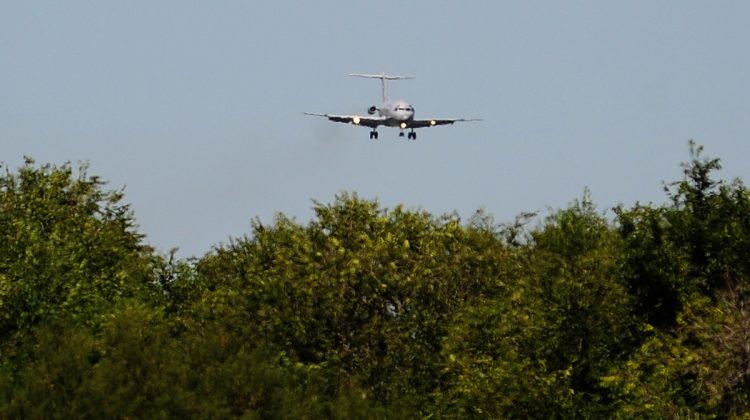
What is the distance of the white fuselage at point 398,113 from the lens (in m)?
164

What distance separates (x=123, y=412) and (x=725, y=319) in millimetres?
20570

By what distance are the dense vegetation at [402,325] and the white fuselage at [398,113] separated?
65.6 metres

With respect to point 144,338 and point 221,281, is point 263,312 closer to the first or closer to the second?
point 144,338

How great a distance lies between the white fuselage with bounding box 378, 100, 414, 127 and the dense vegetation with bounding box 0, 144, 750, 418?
215 ft

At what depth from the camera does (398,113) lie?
538 ft

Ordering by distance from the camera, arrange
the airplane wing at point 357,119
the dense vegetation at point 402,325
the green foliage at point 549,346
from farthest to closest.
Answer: the airplane wing at point 357,119, the green foliage at point 549,346, the dense vegetation at point 402,325

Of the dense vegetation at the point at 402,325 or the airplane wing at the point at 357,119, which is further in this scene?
the airplane wing at the point at 357,119

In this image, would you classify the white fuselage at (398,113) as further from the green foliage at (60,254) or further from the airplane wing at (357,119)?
the green foliage at (60,254)

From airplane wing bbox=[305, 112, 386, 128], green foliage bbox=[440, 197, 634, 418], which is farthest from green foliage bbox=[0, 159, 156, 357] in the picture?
airplane wing bbox=[305, 112, 386, 128]


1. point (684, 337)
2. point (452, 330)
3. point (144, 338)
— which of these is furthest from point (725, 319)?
point (144, 338)

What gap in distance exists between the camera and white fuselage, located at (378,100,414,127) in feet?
538

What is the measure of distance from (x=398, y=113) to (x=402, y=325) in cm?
8223

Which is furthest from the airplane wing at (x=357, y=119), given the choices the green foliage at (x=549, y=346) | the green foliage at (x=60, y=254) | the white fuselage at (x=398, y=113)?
the green foliage at (x=549, y=346)

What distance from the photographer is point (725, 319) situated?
68125 millimetres
